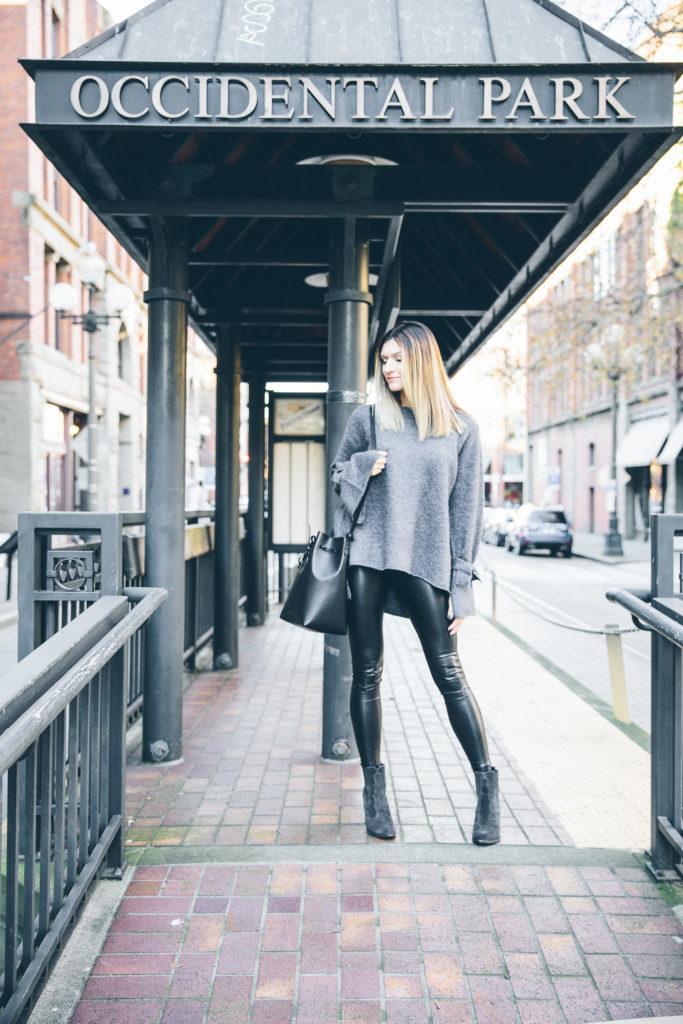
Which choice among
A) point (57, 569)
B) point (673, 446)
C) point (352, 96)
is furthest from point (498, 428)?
point (57, 569)

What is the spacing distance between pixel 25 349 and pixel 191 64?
22208 millimetres

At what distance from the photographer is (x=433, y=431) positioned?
3.41 metres

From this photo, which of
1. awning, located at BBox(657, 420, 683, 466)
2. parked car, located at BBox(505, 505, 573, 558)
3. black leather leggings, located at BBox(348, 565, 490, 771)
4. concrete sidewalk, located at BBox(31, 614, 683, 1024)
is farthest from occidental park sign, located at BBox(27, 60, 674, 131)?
awning, located at BBox(657, 420, 683, 466)

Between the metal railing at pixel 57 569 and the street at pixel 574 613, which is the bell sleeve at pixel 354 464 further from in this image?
the street at pixel 574 613

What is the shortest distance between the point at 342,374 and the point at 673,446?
24466 mm

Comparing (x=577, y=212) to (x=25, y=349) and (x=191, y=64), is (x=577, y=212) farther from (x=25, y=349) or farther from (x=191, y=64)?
(x=25, y=349)

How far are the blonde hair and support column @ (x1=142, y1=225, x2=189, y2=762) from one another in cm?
151

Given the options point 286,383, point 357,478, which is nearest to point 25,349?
point 286,383

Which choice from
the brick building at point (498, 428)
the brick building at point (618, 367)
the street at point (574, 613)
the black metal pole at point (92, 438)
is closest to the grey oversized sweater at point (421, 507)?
the street at point (574, 613)

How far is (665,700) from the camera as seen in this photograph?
10.2 ft

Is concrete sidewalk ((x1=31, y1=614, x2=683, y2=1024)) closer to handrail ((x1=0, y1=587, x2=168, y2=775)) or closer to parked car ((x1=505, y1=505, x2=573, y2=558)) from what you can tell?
handrail ((x1=0, y1=587, x2=168, y2=775))

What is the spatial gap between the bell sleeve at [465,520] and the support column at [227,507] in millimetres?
3681

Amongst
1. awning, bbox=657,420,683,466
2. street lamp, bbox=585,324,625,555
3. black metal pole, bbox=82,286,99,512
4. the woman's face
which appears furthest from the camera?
awning, bbox=657,420,683,466

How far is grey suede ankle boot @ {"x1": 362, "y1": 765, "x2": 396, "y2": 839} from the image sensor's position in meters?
3.49
